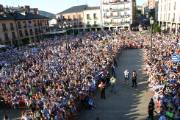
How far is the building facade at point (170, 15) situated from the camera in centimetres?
5412

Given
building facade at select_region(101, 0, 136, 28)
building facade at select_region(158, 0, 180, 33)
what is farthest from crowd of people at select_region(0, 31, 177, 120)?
building facade at select_region(101, 0, 136, 28)

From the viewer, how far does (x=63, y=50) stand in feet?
131

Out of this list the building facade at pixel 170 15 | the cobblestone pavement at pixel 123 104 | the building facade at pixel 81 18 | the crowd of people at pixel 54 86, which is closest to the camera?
the crowd of people at pixel 54 86

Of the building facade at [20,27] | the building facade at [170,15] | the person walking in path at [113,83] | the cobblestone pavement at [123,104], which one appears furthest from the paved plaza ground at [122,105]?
the building facade at [20,27]

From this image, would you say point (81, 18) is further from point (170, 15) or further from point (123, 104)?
point (123, 104)

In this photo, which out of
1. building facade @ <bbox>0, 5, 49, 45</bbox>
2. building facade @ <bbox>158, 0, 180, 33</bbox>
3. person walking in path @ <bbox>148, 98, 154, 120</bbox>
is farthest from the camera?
building facade @ <bbox>0, 5, 49, 45</bbox>

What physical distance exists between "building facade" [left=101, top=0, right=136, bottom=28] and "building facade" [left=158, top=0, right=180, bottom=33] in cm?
1100

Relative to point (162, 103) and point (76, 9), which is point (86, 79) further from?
point (76, 9)

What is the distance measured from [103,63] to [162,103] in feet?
38.4

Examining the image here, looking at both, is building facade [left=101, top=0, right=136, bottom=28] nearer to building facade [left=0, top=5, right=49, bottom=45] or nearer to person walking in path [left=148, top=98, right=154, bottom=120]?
building facade [left=0, top=5, right=49, bottom=45]

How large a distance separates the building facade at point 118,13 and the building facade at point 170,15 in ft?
36.1

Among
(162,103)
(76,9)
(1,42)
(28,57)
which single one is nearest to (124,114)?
(162,103)

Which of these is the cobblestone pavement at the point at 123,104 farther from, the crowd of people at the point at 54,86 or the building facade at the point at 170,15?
the building facade at the point at 170,15

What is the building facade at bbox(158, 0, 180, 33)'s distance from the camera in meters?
54.1
